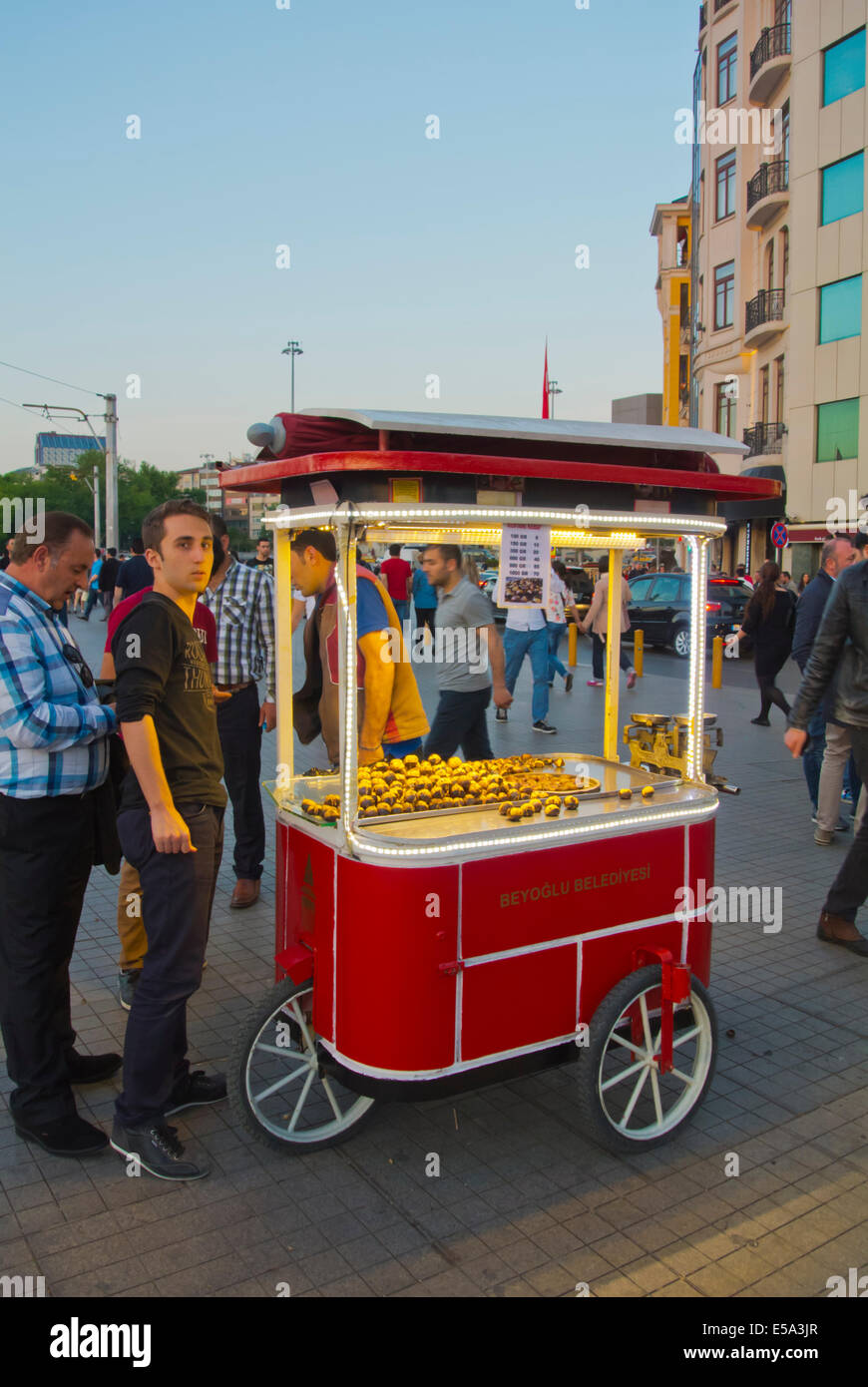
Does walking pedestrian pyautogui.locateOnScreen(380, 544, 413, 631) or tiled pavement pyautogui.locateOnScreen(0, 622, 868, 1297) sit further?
walking pedestrian pyautogui.locateOnScreen(380, 544, 413, 631)

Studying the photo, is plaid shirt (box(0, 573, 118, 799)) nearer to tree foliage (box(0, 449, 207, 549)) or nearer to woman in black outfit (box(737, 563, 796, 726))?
woman in black outfit (box(737, 563, 796, 726))

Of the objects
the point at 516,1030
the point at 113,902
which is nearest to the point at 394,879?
the point at 516,1030

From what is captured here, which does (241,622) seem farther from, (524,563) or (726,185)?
(726,185)

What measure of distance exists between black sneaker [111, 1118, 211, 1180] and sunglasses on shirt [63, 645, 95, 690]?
149 centimetres

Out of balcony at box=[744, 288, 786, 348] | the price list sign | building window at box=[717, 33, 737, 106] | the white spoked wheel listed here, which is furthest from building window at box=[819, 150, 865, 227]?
the price list sign

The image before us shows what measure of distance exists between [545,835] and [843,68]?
30258mm

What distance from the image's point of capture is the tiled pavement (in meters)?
2.85

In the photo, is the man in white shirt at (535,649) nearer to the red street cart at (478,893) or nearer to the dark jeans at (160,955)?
the red street cart at (478,893)

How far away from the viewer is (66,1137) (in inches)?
133

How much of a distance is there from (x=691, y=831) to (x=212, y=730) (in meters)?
1.77

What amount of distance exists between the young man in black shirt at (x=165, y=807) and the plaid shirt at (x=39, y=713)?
221 mm

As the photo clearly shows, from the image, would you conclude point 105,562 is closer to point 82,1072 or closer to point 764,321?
point 82,1072

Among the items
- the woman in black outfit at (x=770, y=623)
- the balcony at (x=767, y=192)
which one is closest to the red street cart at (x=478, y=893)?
the woman in black outfit at (x=770, y=623)
